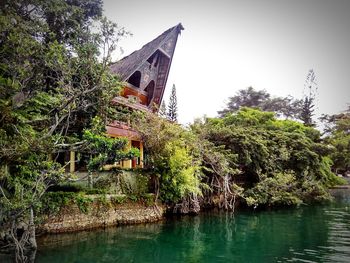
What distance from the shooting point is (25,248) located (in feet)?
34.4

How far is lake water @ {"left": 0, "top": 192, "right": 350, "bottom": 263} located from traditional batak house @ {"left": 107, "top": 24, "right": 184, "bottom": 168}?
823cm

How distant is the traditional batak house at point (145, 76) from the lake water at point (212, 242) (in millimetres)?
8228

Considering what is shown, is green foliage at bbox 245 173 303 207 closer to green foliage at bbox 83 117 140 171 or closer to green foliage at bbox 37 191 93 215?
green foliage at bbox 83 117 140 171

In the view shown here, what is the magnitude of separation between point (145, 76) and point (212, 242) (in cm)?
1536

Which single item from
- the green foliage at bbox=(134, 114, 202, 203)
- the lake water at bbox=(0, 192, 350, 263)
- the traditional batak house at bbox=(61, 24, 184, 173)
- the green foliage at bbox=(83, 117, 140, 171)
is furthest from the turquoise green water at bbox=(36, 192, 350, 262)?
the traditional batak house at bbox=(61, 24, 184, 173)

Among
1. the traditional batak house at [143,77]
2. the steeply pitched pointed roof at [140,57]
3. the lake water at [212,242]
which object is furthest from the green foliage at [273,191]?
the steeply pitched pointed roof at [140,57]

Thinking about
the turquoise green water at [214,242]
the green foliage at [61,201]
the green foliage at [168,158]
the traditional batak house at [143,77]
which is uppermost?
the traditional batak house at [143,77]

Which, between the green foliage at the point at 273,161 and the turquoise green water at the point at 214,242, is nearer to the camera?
the turquoise green water at the point at 214,242

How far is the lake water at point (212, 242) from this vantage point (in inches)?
421

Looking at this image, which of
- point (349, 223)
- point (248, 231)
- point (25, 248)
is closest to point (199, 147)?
point (248, 231)

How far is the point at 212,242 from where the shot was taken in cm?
1315

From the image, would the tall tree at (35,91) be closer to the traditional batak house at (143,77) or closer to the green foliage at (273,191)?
the traditional batak house at (143,77)

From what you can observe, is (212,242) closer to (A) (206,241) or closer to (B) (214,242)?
(B) (214,242)

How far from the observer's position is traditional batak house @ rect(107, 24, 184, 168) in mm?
22156
